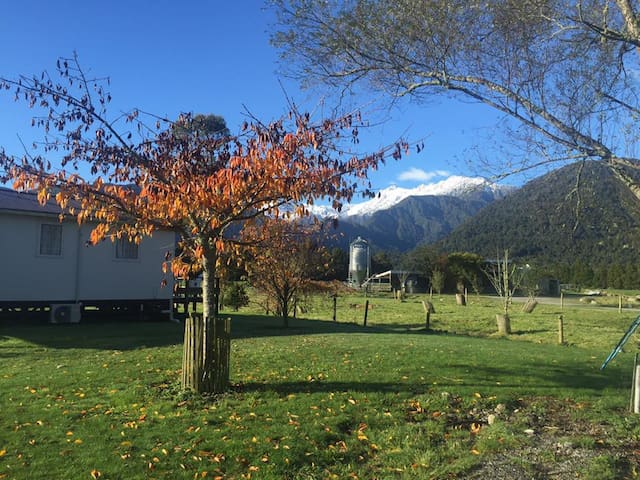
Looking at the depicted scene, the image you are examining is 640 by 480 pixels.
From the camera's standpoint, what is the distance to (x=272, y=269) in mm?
18406

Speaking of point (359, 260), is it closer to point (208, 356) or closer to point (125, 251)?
point (125, 251)

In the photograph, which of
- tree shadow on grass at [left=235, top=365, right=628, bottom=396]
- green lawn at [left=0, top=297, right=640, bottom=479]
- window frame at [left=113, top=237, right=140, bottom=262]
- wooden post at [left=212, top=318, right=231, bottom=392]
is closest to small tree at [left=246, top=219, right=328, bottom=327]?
window frame at [left=113, top=237, right=140, bottom=262]

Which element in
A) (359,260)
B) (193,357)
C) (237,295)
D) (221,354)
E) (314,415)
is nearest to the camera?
(314,415)

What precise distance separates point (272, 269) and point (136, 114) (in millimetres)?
11465

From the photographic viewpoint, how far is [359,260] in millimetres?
73562

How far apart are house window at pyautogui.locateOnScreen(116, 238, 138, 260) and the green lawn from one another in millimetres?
6734

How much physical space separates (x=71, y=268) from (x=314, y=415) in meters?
13.0

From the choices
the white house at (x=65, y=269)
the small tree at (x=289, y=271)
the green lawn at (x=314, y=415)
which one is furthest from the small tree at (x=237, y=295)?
the green lawn at (x=314, y=415)

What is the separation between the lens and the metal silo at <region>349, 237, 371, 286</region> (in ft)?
231

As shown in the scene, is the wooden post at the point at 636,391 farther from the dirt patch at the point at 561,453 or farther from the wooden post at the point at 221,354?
the wooden post at the point at 221,354

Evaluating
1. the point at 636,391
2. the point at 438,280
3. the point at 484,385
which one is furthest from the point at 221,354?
the point at 438,280

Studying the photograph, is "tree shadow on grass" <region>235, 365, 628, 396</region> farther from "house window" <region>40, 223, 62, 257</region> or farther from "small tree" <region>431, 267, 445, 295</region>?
"small tree" <region>431, 267, 445, 295</region>

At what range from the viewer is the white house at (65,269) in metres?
15.8

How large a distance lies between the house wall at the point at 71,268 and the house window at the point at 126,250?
0.46ft
